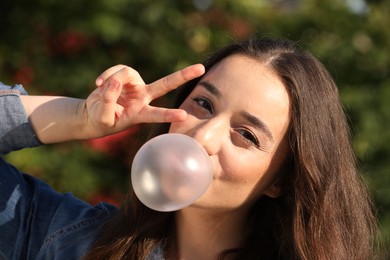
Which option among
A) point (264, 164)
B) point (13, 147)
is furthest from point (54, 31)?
point (264, 164)

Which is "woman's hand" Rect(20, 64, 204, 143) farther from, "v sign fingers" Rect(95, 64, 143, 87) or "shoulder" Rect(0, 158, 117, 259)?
"shoulder" Rect(0, 158, 117, 259)

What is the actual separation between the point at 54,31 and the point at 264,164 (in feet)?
8.52

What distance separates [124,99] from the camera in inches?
90.5

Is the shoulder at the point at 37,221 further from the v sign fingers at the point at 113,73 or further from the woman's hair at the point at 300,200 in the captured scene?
the v sign fingers at the point at 113,73

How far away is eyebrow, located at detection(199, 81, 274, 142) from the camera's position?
2.18 meters

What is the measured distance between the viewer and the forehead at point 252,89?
219 centimetres

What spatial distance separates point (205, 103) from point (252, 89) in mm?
146

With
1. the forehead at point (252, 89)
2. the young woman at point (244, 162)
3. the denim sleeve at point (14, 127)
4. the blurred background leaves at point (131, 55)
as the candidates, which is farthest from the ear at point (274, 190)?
the blurred background leaves at point (131, 55)

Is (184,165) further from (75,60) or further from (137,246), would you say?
(75,60)

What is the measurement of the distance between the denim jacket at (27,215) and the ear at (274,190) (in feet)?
1.84

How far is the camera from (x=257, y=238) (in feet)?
8.16

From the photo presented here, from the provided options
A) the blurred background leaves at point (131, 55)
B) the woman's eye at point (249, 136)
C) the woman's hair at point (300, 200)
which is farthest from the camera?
the blurred background leaves at point (131, 55)

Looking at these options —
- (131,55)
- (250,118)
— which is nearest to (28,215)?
(250,118)

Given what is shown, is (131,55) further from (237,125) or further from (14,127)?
(237,125)
